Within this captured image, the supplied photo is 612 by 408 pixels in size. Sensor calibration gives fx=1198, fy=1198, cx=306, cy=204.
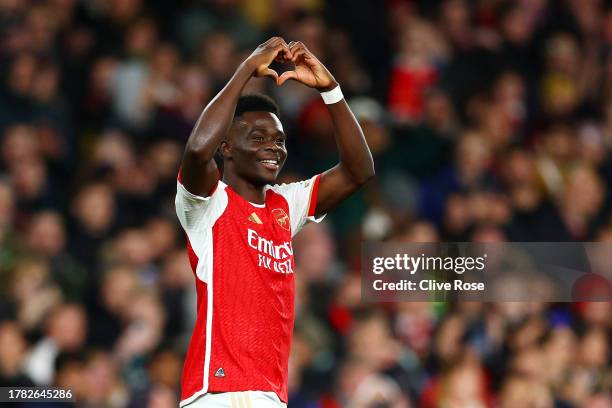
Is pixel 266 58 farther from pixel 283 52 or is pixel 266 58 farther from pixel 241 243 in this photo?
pixel 241 243

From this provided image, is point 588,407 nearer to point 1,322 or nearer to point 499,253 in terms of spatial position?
point 499,253

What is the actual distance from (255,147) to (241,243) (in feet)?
1.15

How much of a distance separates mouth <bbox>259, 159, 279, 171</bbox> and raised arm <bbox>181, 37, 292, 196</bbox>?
221 millimetres

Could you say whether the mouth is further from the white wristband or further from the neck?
the white wristband

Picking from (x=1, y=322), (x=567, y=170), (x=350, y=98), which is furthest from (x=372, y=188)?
(x=1, y=322)

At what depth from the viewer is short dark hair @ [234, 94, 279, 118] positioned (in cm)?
433

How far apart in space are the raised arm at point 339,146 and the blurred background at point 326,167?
7.57 ft

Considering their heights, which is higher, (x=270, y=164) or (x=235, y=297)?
(x=270, y=164)

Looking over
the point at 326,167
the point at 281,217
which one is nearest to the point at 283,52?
the point at 281,217

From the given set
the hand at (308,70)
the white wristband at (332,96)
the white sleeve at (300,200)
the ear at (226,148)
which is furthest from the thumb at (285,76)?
the white sleeve at (300,200)

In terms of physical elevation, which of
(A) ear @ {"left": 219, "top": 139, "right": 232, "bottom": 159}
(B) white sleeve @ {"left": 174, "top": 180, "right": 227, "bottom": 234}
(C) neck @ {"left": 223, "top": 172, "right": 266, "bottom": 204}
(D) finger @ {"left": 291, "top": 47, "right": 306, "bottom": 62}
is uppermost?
(D) finger @ {"left": 291, "top": 47, "right": 306, "bottom": 62}

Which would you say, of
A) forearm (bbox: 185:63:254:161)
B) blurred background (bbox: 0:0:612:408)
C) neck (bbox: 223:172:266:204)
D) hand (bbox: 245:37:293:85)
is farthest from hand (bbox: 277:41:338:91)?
blurred background (bbox: 0:0:612:408)

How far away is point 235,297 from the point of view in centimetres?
408

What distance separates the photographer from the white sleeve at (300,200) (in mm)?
4488
